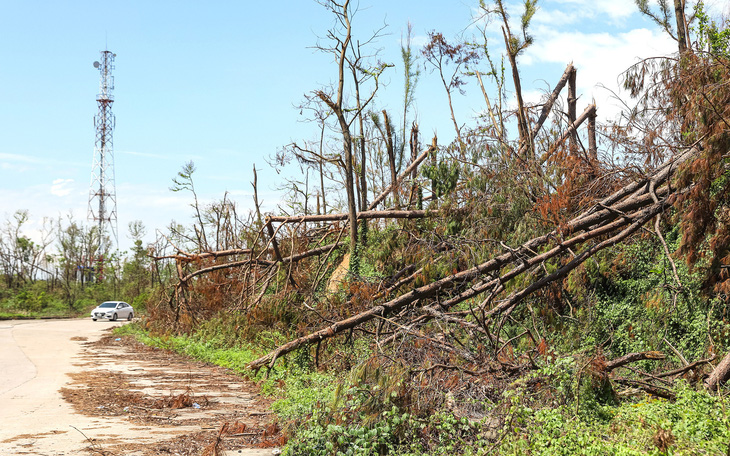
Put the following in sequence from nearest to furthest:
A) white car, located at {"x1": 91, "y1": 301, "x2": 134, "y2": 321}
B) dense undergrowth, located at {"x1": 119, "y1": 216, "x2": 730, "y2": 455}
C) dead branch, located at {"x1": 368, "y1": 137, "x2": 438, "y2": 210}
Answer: dense undergrowth, located at {"x1": 119, "y1": 216, "x2": 730, "y2": 455}, dead branch, located at {"x1": 368, "y1": 137, "x2": 438, "y2": 210}, white car, located at {"x1": 91, "y1": 301, "x2": 134, "y2": 321}

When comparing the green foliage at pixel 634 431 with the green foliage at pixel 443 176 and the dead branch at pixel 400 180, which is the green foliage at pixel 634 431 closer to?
the green foliage at pixel 443 176

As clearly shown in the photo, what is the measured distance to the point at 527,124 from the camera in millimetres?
11383

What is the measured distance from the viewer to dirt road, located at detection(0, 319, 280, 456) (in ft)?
20.7

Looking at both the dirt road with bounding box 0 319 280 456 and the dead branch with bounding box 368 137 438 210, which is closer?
the dirt road with bounding box 0 319 280 456

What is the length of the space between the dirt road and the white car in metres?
21.0

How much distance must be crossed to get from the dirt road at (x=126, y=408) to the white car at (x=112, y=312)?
68.9 ft

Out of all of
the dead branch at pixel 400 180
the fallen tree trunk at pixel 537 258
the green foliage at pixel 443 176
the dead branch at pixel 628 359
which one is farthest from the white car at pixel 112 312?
the dead branch at pixel 628 359

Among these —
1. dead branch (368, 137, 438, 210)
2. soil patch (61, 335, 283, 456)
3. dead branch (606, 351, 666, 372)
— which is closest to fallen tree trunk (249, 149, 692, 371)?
soil patch (61, 335, 283, 456)

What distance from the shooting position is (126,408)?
8.52 metres

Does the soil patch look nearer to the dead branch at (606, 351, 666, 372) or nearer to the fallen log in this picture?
the fallen log

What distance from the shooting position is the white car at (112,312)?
35.7 metres

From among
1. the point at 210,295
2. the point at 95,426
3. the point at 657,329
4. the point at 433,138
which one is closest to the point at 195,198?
the point at 210,295

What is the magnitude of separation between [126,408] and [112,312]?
29.5 m

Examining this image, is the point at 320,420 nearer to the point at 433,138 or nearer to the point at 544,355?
the point at 544,355
